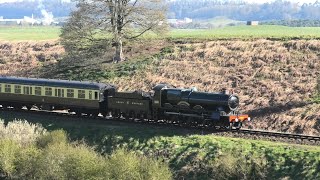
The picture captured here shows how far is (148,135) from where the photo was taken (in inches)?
1380

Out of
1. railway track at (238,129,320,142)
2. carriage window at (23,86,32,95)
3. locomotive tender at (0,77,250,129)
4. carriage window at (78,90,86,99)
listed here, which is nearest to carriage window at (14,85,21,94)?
locomotive tender at (0,77,250,129)

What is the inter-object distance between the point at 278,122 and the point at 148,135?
1029 cm

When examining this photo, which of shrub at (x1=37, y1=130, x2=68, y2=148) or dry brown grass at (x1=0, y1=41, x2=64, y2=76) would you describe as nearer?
shrub at (x1=37, y1=130, x2=68, y2=148)

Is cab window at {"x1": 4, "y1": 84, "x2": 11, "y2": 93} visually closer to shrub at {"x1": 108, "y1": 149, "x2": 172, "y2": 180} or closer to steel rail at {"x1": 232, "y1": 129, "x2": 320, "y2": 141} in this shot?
shrub at {"x1": 108, "y1": 149, "x2": 172, "y2": 180}

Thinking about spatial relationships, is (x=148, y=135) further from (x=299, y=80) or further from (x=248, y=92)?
(x=299, y=80)

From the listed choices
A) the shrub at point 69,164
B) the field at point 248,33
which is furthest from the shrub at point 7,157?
the field at point 248,33

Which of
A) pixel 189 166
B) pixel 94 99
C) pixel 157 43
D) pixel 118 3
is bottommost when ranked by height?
pixel 189 166

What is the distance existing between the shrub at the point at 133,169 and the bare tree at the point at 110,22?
101 ft

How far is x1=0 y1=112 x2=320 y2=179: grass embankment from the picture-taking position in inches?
1105

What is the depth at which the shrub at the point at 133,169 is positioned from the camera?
26.2m

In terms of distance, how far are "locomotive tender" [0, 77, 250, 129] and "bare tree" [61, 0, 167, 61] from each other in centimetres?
1421

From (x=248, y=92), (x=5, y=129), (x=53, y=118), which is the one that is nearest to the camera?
(x=5, y=129)

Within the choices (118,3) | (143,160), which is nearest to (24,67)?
(118,3)

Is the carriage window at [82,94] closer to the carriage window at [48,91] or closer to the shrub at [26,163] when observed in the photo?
the carriage window at [48,91]
